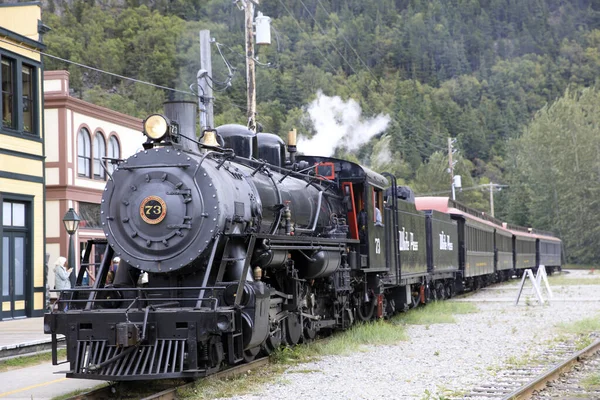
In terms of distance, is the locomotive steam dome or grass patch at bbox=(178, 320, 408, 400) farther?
the locomotive steam dome

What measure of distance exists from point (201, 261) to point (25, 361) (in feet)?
15.9

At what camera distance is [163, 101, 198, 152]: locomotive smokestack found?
9844mm

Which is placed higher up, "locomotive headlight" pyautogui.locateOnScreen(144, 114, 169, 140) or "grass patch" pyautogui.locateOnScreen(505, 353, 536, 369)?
"locomotive headlight" pyautogui.locateOnScreen(144, 114, 169, 140)

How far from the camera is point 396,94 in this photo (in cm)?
10306

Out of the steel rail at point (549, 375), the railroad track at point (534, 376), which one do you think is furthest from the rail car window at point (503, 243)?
the steel rail at point (549, 375)

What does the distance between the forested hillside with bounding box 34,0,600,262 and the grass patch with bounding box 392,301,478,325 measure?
288 inches

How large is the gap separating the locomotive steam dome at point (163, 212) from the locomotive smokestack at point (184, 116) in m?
0.57

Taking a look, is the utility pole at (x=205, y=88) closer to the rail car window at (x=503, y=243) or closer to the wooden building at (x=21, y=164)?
the wooden building at (x=21, y=164)

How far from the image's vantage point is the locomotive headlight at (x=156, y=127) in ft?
30.7

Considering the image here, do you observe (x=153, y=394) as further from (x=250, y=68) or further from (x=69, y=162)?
(x=69, y=162)

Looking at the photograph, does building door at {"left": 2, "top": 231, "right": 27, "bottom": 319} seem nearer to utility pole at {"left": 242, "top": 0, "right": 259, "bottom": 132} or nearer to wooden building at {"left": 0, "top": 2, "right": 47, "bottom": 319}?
wooden building at {"left": 0, "top": 2, "right": 47, "bottom": 319}

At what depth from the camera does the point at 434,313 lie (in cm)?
1880

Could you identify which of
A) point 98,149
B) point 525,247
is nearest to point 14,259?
point 98,149

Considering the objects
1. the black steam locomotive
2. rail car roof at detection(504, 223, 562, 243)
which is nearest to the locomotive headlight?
the black steam locomotive
